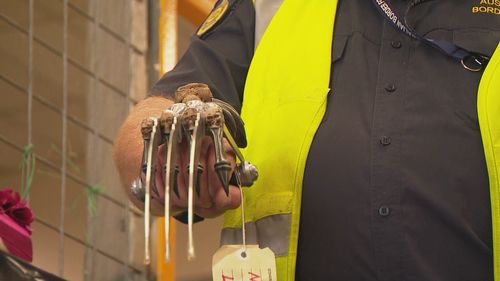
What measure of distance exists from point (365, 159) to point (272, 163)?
13 centimetres

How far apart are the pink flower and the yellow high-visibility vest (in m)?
Answer: 0.57

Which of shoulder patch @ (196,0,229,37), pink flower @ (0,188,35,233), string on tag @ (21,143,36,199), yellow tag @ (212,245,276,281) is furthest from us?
string on tag @ (21,143,36,199)

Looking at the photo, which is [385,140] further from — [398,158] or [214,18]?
[214,18]

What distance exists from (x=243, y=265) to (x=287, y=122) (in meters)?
0.27

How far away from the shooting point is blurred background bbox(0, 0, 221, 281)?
293cm

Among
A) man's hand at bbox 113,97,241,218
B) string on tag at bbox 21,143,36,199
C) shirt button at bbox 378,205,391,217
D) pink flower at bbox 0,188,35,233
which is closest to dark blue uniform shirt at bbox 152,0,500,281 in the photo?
shirt button at bbox 378,205,391,217

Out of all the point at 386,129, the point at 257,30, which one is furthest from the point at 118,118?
the point at 386,129

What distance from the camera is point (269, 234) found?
5.30 feet

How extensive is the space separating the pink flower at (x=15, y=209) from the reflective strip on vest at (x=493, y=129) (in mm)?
899

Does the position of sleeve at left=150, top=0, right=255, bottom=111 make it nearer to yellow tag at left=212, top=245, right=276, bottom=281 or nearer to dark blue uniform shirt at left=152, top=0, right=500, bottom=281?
dark blue uniform shirt at left=152, top=0, right=500, bottom=281

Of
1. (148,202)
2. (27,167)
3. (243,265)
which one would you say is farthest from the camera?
(27,167)

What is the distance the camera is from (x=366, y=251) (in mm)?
1552

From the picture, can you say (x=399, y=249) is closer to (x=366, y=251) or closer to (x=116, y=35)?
(x=366, y=251)

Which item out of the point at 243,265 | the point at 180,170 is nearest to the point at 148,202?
the point at 180,170
